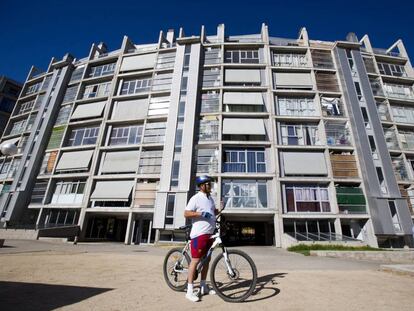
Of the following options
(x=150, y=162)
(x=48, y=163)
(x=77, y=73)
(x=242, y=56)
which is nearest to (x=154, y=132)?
(x=150, y=162)

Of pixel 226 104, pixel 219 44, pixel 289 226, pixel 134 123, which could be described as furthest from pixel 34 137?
pixel 289 226

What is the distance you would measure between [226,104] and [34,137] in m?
21.9

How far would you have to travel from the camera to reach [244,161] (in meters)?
19.4

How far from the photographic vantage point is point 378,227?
1703 centimetres

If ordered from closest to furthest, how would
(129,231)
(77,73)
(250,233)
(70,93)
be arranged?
(129,231), (250,233), (70,93), (77,73)

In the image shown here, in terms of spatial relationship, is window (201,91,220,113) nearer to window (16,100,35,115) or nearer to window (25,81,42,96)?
window (16,100,35,115)

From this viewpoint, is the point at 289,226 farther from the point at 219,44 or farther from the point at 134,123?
the point at 219,44

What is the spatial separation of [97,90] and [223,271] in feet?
91.1

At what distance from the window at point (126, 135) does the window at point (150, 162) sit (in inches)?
76.4

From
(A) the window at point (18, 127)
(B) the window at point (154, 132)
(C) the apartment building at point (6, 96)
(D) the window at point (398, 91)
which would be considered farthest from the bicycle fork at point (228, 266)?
(C) the apartment building at point (6, 96)

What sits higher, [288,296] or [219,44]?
[219,44]

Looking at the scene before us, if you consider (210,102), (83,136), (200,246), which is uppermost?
(210,102)

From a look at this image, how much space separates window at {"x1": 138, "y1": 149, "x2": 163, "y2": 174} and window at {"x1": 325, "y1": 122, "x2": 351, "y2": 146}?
15537mm

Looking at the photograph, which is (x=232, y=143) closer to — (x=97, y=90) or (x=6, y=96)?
(x=97, y=90)
